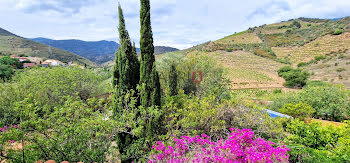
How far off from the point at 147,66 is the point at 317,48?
55.4m

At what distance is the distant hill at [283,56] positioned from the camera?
95.6ft

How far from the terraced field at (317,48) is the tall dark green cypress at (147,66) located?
46976mm

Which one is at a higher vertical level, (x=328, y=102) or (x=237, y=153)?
(x=237, y=153)

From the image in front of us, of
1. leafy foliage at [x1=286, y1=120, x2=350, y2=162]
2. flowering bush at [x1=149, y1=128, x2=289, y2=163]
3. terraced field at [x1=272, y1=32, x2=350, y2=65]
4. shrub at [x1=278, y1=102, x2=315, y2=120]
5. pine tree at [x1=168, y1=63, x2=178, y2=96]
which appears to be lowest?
shrub at [x1=278, y1=102, x2=315, y2=120]

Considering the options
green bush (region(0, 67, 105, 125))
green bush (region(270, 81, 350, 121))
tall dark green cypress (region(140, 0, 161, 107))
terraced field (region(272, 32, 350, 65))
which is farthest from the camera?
terraced field (region(272, 32, 350, 65))

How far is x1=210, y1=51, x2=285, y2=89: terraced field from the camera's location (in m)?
27.8

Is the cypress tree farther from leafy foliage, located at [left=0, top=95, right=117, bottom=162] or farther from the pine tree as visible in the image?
leafy foliage, located at [left=0, top=95, right=117, bottom=162]

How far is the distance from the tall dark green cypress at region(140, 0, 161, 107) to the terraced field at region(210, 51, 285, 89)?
59.8ft

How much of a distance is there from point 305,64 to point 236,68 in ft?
55.7

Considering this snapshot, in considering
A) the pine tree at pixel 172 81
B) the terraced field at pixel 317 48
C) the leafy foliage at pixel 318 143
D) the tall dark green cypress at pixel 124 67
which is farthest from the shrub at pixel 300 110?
the terraced field at pixel 317 48

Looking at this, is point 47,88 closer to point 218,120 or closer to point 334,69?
point 218,120

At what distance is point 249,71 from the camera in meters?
35.2

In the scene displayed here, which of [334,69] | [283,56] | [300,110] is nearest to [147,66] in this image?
[300,110]

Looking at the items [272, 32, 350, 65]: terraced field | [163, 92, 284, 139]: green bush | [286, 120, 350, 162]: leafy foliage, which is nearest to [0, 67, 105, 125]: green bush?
[163, 92, 284, 139]: green bush
